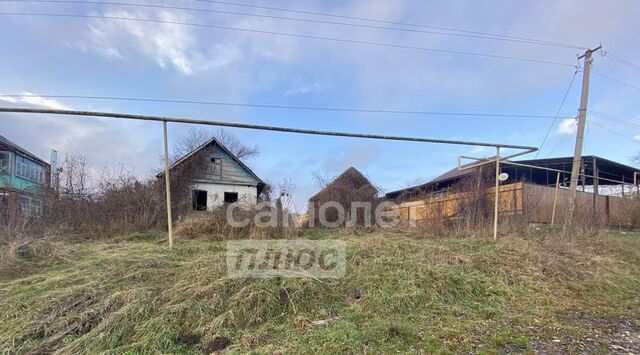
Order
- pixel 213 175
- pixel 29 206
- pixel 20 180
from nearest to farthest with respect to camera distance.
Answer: pixel 29 206 < pixel 213 175 < pixel 20 180

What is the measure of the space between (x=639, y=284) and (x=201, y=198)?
17988 mm

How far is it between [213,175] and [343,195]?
889 centimetres

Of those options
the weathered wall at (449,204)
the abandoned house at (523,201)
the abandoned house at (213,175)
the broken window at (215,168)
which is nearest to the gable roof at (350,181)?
the abandoned house at (523,201)

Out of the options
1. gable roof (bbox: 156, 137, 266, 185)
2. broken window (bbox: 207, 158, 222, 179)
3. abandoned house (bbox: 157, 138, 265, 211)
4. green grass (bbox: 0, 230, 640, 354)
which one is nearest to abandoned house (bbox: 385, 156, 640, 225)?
green grass (bbox: 0, 230, 640, 354)

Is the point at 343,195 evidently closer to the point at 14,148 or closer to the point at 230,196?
the point at 230,196

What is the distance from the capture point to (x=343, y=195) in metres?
14.0

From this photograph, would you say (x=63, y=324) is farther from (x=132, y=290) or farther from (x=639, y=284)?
(x=639, y=284)

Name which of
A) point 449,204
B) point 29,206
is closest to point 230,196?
point 29,206

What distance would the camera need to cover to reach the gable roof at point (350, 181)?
1446cm

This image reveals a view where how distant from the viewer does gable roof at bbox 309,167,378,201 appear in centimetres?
1446

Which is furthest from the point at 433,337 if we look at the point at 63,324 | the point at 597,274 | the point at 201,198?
the point at 201,198

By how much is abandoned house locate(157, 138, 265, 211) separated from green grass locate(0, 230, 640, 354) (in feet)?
37.3

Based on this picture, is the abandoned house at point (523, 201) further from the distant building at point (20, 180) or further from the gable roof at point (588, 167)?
the distant building at point (20, 180)

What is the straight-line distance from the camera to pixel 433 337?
3.52 m
